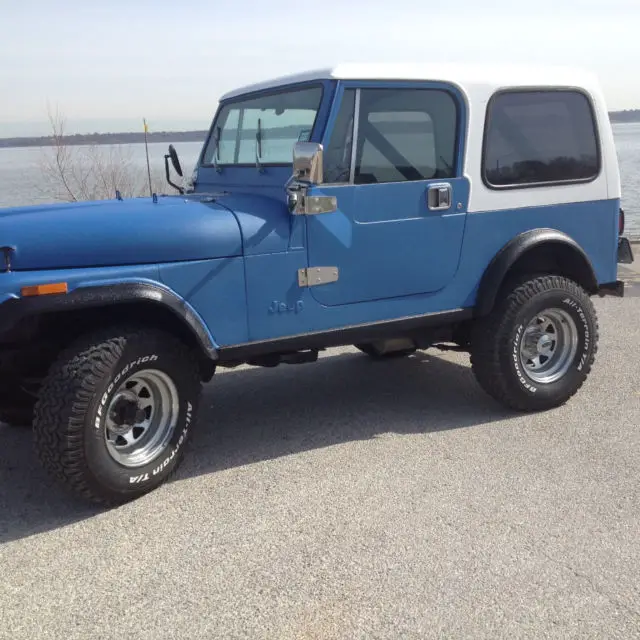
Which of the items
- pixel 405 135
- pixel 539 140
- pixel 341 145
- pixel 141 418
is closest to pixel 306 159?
pixel 341 145

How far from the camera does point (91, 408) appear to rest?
351cm

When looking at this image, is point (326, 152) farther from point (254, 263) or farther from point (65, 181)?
point (65, 181)

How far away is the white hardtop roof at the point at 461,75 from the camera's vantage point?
4.23 meters

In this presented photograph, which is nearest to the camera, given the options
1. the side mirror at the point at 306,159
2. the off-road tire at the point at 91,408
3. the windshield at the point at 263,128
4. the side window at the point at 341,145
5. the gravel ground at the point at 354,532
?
the gravel ground at the point at 354,532

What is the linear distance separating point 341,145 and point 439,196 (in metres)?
0.67

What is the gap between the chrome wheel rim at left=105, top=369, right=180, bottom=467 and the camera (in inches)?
147

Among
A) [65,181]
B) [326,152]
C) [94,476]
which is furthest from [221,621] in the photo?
[65,181]

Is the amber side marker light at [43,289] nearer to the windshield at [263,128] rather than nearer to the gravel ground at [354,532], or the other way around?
the gravel ground at [354,532]

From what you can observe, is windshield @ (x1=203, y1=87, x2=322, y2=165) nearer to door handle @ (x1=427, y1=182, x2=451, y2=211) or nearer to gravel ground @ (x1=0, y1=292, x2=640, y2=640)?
door handle @ (x1=427, y1=182, x2=451, y2=211)

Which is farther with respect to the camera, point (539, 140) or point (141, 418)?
point (539, 140)

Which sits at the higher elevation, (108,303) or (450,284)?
(108,303)

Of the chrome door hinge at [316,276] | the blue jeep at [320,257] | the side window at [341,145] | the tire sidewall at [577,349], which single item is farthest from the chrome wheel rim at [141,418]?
the tire sidewall at [577,349]

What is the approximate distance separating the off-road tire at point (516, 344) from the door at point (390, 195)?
0.48m

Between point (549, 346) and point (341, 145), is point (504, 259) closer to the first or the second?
point (549, 346)
